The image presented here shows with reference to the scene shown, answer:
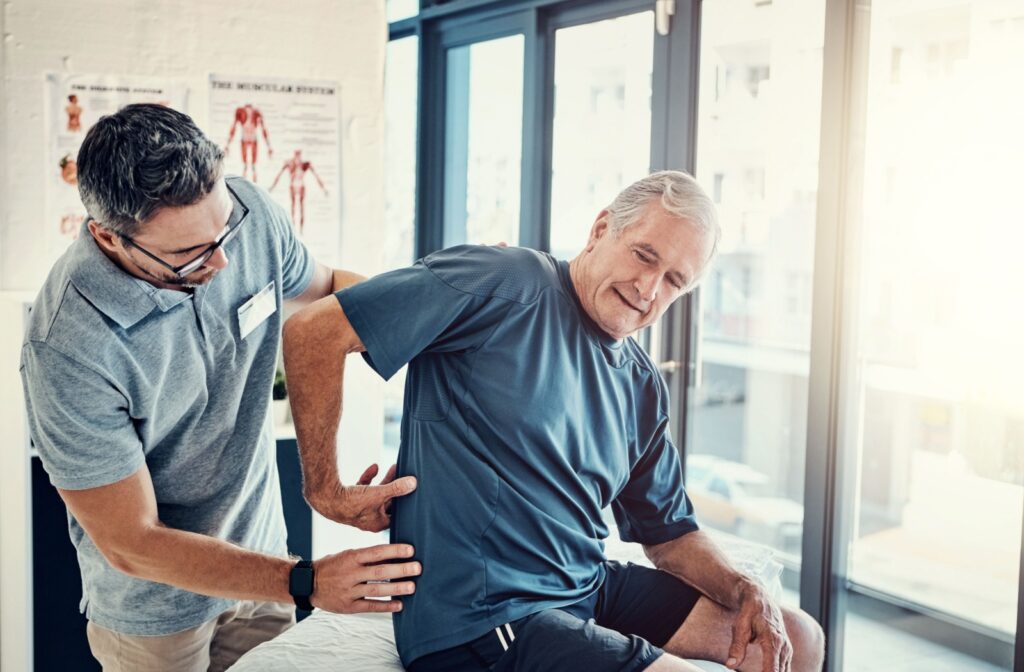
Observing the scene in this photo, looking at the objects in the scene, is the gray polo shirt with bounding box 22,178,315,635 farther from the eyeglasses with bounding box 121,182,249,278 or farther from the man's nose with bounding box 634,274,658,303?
the man's nose with bounding box 634,274,658,303

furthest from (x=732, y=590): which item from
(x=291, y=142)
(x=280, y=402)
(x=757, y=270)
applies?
(x=291, y=142)

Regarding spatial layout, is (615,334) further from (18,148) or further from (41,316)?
(18,148)

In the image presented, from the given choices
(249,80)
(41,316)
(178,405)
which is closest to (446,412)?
(178,405)

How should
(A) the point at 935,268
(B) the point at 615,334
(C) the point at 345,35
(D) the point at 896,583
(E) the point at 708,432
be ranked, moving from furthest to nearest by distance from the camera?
(E) the point at 708,432, (C) the point at 345,35, (D) the point at 896,583, (A) the point at 935,268, (B) the point at 615,334

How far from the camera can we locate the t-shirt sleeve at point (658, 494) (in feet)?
6.23

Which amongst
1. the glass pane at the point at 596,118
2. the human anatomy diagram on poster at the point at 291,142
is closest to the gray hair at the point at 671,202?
the glass pane at the point at 596,118

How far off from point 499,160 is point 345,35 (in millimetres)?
984

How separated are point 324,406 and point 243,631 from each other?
67cm

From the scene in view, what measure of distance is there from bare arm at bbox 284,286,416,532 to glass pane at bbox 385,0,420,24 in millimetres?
2916

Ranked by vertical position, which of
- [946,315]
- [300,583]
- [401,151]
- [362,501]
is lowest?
[300,583]

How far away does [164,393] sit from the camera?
1631mm

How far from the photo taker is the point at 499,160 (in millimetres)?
3936

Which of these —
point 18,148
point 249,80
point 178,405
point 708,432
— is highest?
point 249,80

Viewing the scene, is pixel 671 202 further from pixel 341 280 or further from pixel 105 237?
pixel 105 237
